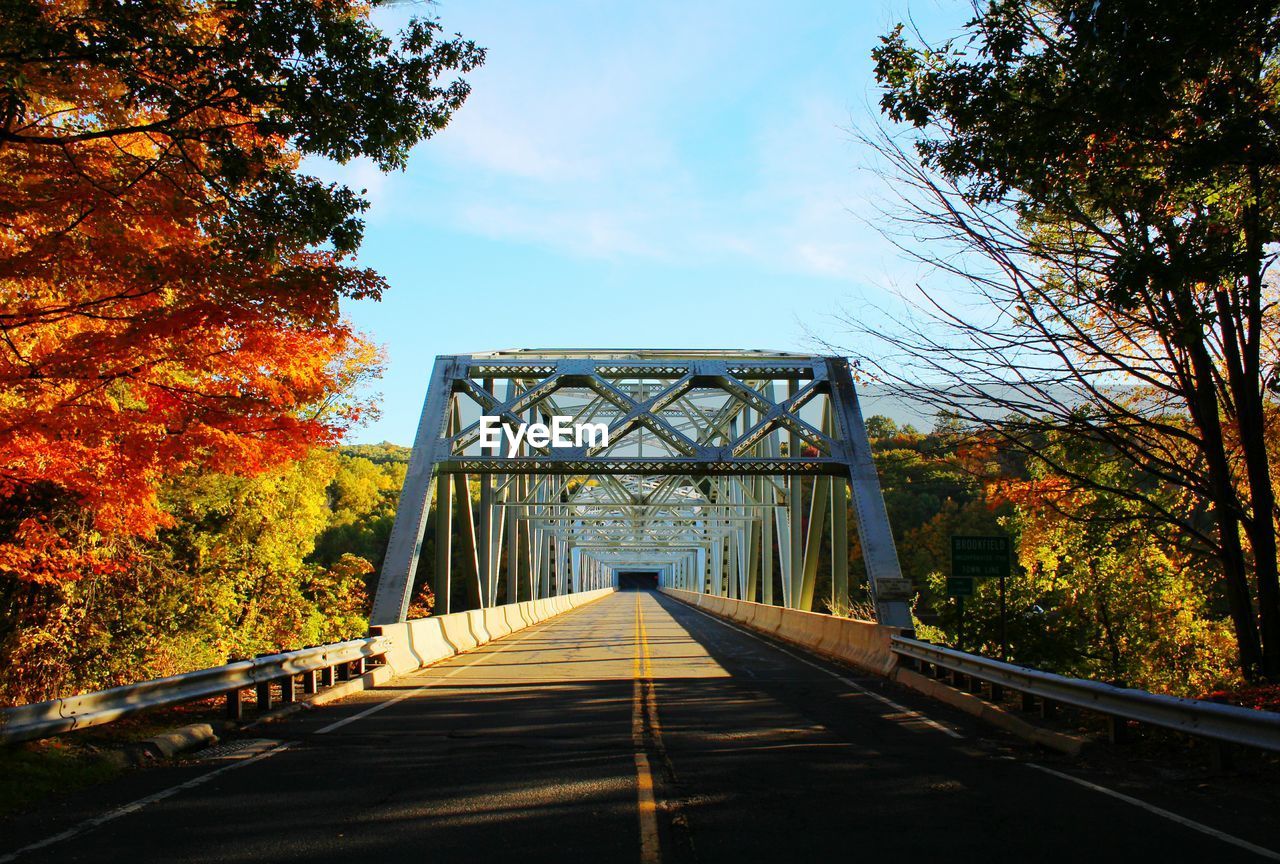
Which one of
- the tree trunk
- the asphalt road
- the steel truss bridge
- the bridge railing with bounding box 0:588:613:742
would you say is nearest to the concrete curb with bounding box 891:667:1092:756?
the steel truss bridge

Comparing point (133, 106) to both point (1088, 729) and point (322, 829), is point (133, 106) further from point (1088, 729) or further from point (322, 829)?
point (1088, 729)

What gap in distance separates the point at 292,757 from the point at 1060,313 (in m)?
9.09

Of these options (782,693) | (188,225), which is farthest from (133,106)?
(782,693)

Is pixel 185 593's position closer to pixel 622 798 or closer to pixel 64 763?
pixel 64 763

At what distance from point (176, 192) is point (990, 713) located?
34.1ft

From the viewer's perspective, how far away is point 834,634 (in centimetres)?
2055

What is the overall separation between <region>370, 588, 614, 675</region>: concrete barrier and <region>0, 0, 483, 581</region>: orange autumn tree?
4.64 meters

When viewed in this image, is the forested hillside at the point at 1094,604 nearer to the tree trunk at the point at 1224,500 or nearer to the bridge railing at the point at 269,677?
the tree trunk at the point at 1224,500

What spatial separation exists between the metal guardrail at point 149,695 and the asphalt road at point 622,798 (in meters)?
0.57

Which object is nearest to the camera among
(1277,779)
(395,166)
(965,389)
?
(1277,779)

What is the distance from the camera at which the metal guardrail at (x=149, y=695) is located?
6.85 m

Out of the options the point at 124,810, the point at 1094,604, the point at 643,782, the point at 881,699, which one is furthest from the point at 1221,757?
the point at 1094,604

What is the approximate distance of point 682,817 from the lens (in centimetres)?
600

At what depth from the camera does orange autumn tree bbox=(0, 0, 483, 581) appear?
9281 mm
